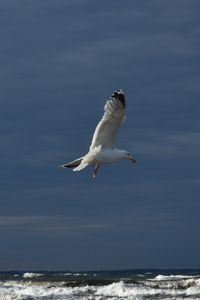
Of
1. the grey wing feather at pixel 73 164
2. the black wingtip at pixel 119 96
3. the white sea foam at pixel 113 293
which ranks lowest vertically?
the white sea foam at pixel 113 293

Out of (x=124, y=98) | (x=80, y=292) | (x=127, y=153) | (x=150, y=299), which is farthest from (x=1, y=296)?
(x=124, y=98)

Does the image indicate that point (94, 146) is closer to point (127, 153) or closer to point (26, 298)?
point (127, 153)

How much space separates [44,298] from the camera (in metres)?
27.2

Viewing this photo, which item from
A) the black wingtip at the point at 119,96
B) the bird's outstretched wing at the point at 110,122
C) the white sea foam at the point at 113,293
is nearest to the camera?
the black wingtip at the point at 119,96

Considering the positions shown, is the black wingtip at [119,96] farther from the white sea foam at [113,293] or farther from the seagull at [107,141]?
the white sea foam at [113,293]

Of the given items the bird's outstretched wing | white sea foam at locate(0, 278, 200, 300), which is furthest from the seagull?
white sea foam at locate(0, 278, 200, 300)

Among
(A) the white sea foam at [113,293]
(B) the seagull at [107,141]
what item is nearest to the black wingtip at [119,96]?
(B) the seagull at [107,141]

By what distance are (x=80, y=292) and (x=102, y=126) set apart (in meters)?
9.11

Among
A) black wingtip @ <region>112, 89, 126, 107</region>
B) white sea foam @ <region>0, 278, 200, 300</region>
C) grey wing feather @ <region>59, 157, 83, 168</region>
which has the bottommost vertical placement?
white sea foam @ <region>0, 278, 200, 300</region>

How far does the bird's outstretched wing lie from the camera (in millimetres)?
21125

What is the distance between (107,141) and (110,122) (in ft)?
3.50

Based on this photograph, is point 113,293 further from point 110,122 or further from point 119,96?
point 119,96

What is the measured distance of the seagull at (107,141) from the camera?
2123 cm

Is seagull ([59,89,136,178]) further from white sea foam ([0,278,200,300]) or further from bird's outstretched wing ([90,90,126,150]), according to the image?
white sea foam ([0,278,200,300])
